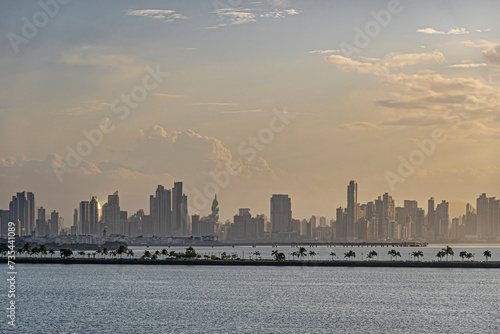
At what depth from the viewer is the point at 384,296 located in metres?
127

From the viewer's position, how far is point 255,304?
112750 millimetres

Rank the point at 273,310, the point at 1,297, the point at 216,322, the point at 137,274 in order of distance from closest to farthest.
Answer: the point at 216,322, the point at 273,310, the point at 1,297, the point at 137,274

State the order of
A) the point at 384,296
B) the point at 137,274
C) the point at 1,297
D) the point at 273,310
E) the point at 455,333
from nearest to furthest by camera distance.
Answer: the point at 455,333
the point at 273,310
the point at 1,297
the point at 384,296
the point at 137,274

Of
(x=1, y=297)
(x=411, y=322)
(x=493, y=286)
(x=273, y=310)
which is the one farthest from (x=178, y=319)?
(x=493, y=286)

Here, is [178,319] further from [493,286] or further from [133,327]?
[493,286]

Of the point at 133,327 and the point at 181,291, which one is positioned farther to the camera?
the point at 181,291

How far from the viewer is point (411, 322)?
307 feet

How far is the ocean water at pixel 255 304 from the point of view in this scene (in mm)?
87688

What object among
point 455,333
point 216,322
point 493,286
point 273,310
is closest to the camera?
point 455,333

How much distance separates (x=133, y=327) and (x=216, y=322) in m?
11.4

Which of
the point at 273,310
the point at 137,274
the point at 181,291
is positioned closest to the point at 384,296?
the point at 273,310

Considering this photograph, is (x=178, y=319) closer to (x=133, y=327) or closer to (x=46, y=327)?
(x=133, y=327)

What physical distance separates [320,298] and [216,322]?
36.6 metres

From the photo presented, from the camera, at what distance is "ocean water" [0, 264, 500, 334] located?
87.7 m
